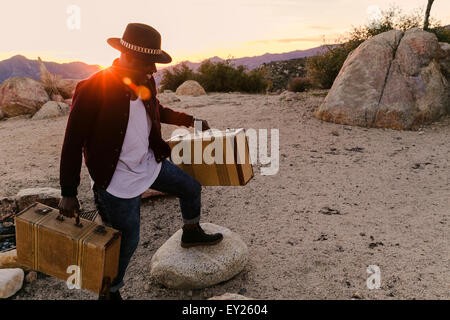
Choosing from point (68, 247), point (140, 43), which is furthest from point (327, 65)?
point (68, 247)

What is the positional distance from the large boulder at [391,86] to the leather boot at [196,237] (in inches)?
211

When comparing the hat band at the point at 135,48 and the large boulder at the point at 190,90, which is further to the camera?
the large boulder at the point at 190,90

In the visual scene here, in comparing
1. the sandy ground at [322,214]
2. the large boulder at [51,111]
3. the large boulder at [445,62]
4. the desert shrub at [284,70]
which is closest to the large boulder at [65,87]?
the large boulder at [51,111]

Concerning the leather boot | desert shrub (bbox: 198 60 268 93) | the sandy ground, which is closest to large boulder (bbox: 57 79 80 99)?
the sandy ground

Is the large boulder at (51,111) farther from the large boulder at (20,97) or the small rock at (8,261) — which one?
A: the small rock at (8,261)

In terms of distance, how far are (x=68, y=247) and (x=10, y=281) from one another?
47.0 inches

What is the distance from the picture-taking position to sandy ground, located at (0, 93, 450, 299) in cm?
320

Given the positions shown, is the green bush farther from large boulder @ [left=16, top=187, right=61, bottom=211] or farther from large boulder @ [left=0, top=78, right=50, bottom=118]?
large boulder @ [left=16, top=187, right=61, bottom=211]

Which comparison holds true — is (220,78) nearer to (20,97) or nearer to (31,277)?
(20,97)

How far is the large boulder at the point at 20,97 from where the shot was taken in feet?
35.2

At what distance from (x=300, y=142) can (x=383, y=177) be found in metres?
1.88

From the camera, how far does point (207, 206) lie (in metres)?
4.86

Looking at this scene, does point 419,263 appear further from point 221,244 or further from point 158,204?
point 158,204
